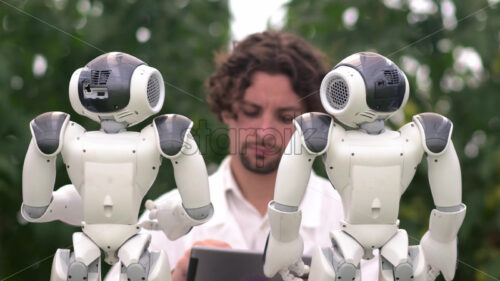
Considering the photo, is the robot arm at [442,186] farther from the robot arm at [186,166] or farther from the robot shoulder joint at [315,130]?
the robot arm at [186,166]

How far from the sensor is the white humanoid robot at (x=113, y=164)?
1952 mm

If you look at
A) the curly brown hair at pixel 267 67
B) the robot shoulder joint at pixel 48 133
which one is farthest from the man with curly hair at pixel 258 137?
the robot shoulder joint at pixel 48 133

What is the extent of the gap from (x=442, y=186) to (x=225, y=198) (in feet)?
3.77

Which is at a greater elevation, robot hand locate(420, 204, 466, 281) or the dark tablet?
robot hand locate(420, 204, 466, 281)

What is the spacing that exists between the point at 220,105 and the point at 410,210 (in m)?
1.07

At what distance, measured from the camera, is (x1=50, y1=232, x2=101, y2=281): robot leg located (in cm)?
194

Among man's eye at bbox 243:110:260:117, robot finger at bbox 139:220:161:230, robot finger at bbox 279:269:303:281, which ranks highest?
man's eye at bbox 243:110:260:117

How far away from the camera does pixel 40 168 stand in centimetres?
199

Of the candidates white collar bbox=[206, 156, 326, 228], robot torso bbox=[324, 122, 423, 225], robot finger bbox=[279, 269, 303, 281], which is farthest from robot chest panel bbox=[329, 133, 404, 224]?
white collar bbox=[206, 156, 326, 228]

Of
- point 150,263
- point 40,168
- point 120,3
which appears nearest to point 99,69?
point 40,168

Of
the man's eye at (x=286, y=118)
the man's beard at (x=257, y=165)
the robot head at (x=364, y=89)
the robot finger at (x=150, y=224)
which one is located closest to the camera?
the robot head at (x=364, y=89)

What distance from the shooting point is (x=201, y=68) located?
358 centimetres

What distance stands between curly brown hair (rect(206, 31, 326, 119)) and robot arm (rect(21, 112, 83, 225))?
98 cm

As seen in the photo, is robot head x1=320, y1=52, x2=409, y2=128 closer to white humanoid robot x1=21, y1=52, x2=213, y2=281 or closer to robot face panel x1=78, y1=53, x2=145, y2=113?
white humanoid robot x1=21, y1=52, x2=213, y2=281
